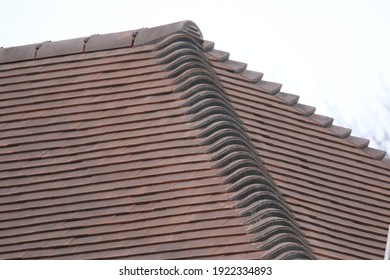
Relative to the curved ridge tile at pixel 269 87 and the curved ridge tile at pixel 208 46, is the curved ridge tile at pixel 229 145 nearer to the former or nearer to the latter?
the curved ridge tile at pixel 208 46

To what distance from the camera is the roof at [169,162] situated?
990 inches

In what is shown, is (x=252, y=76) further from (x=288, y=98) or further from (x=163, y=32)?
(x=163, y=32)

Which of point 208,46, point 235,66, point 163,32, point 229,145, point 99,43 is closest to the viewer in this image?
point 229,145

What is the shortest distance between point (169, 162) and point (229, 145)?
2.82 ft

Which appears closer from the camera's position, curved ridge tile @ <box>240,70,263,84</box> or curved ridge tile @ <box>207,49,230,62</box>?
curved ridge tile @ <box>207,49,230,62</box>

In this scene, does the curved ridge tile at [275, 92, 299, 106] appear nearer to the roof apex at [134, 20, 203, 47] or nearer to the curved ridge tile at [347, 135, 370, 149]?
the curved ridge tile at [347, 135, 370, 149]

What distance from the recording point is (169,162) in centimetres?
2628

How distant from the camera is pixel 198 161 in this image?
26188 millimetres

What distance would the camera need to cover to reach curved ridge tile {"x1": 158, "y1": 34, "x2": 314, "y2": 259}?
24.9 meters

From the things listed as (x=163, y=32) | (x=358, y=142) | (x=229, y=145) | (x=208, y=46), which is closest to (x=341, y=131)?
(x=358, y=142)

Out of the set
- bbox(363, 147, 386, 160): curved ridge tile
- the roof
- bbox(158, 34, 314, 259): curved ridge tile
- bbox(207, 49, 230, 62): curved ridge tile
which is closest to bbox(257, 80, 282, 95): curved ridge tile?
the roof

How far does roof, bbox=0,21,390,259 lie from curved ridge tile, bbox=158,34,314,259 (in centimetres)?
2

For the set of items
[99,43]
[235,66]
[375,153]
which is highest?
[235,66]
